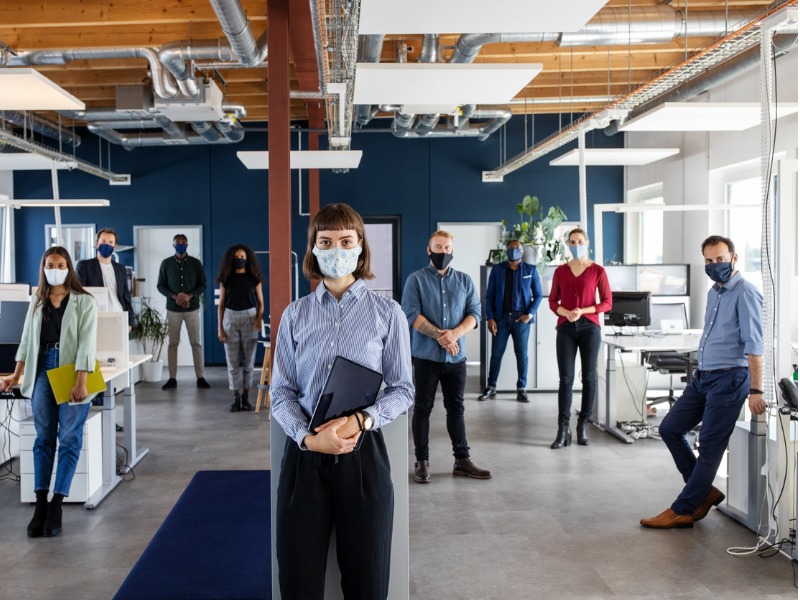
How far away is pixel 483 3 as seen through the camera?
3768mm

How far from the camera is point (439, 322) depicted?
519 cm

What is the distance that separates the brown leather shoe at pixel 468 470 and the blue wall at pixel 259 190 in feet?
21.6

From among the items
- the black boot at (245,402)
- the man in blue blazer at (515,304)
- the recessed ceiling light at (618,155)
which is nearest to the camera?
A: the black boot at (245,402)

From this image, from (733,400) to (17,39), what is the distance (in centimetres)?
675

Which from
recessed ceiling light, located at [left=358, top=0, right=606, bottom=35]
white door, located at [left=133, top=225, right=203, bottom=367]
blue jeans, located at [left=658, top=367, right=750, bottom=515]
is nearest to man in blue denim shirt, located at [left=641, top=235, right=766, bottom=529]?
blue jeans, located at [left=658, top=367, right=750, bottom=515]

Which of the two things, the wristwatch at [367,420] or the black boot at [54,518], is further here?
the black boot at [54,518]

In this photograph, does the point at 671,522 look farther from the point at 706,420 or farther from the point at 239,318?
the point at 239,318

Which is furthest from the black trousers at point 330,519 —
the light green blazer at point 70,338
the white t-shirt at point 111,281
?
the white t-shirt at point 111,281

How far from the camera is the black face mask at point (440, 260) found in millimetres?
5180

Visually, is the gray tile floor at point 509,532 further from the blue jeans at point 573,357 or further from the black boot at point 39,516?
the blue jeans at point 573,357

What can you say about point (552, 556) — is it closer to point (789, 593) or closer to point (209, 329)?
point (789, 593)

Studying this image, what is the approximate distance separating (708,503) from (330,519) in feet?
9.91

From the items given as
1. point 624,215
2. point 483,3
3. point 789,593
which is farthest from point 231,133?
point 789,593

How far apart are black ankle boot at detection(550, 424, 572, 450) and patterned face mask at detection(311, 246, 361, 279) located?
14.0ft
